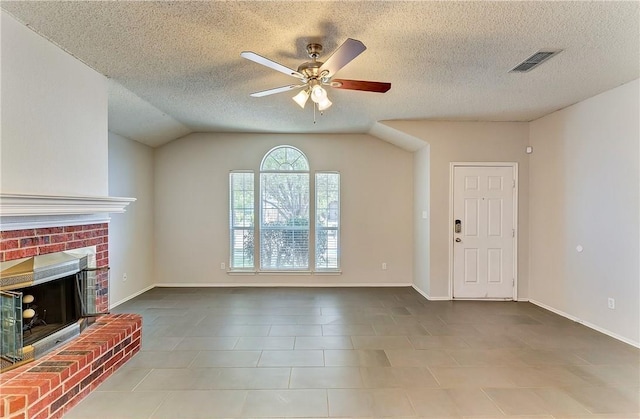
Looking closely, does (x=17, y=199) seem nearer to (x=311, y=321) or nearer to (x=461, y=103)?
(x=311, y=321)

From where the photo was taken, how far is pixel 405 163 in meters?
5.28

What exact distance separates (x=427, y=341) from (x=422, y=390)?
34.3 inches

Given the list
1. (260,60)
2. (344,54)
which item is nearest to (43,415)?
(260,60)

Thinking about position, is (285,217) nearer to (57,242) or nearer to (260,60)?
(57,242)

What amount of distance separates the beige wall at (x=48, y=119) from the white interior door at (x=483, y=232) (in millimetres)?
4348

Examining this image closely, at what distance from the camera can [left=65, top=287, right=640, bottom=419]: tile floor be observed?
6.79 feet

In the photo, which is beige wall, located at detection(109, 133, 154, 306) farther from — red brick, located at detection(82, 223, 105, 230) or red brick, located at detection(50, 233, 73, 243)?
red brick, located at detection(50, 233, 73, 243)

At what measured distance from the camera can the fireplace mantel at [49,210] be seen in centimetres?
187

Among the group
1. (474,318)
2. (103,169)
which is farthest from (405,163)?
(103,169)

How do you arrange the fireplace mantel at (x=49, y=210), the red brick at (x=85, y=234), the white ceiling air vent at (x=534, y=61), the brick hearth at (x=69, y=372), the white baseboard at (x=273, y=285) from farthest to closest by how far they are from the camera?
the white baseboard at (x=273, y=285) < the red brick at (x=85, y=234) < the white ceiling air vent at (x=534, y=61) < the fireplace mantel at (x=49, y=210) < the brick hearth at (x=69, y=372)

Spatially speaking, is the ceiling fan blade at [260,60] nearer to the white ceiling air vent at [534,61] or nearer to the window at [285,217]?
the white ceiling air vent at [534,61]

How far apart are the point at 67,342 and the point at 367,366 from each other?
2351mm

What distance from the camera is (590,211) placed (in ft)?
11.3

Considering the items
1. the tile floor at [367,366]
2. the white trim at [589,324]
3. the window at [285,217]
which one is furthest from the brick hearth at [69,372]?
the white trim at [589,324]
